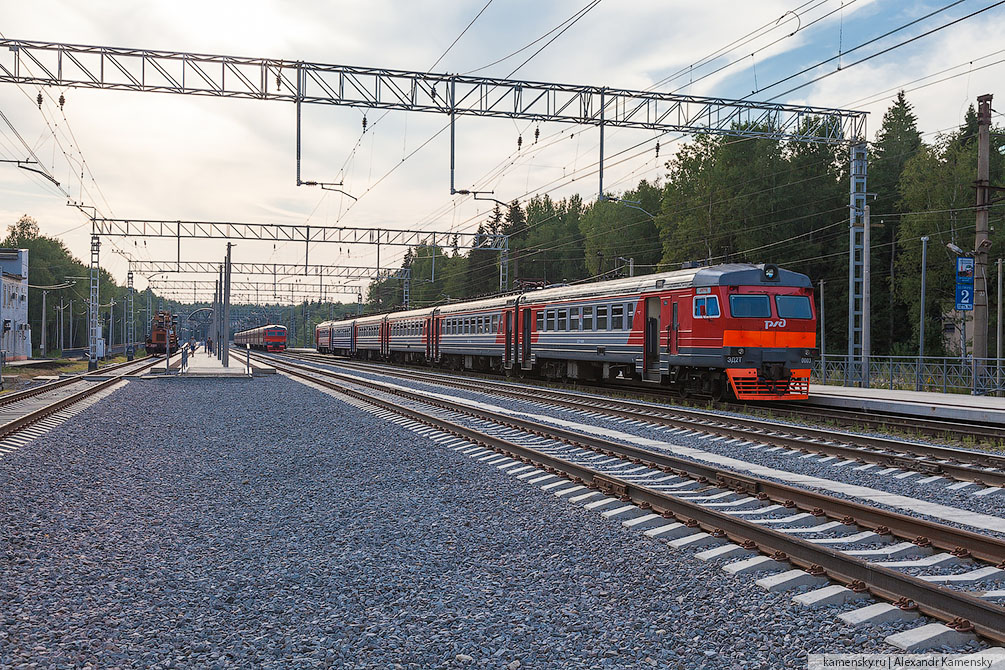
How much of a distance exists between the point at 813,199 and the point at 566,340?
37.1 m

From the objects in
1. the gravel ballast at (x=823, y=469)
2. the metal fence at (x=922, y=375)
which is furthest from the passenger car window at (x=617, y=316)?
the metal fence at (x=922, y=375)

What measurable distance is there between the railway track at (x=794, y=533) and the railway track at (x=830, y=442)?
2789 millimetres

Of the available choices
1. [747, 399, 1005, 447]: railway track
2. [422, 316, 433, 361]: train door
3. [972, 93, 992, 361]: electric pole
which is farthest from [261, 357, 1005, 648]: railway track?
[422, 316, 433, 361]: train door

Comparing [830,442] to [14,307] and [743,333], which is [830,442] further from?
A: [14,307]

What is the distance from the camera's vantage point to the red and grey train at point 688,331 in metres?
18.9

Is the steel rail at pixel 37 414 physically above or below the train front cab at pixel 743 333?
below

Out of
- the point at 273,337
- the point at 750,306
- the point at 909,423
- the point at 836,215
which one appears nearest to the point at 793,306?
the point at 750,306

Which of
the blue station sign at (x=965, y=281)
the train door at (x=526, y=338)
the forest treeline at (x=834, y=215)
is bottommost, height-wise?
the train door at (x=526, y=338)

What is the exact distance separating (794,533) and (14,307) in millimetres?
79992

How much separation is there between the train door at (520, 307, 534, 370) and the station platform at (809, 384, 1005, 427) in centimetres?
1007

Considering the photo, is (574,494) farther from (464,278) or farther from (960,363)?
(464,278)

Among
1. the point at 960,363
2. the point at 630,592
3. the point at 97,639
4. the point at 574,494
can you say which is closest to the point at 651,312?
the point at 960,363

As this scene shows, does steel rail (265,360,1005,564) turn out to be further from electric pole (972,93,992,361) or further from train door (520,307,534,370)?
train door (520,307,534,370)

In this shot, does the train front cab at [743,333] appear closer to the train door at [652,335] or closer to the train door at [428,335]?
the train door at [652,335]
